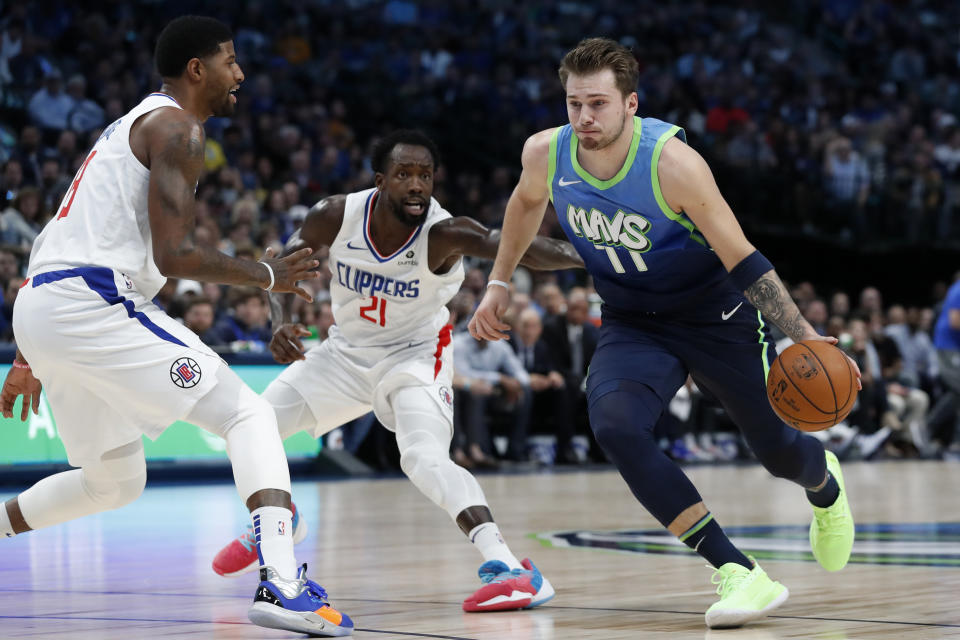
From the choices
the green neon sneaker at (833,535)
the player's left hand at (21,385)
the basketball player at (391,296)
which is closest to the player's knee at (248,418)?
the player's left hand at (21,385)

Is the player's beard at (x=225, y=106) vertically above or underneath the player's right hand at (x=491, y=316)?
above

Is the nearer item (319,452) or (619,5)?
(319,452)

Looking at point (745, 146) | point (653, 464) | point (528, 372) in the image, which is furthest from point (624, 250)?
point (745, 146)

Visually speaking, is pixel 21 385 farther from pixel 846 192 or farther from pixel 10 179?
pixel 846 192

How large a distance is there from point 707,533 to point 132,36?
13.6 meters

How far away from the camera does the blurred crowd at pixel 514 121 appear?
13086mm

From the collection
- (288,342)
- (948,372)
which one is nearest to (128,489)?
(288,342)

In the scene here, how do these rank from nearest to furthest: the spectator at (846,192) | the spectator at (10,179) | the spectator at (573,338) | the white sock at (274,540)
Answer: the white sock at (274,540)
the spectator at (10,179)
the spectator at (573,338)
the spectator at (846,192)

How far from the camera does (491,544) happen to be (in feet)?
15.6

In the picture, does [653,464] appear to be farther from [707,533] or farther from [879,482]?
[879,482]

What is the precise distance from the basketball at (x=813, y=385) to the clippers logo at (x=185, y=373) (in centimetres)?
189

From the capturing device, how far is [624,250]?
4.53m

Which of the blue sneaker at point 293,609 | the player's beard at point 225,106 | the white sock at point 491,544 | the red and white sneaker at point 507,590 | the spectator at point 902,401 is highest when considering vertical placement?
the player's beard at point 225,106

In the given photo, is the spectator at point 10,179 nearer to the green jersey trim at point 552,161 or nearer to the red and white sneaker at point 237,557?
the red and white sneaker at point 237,557
